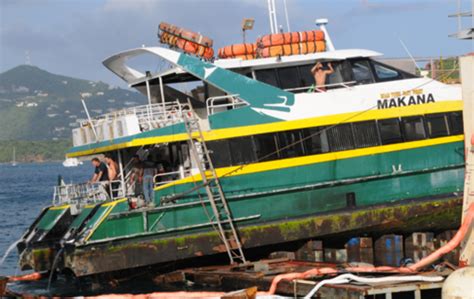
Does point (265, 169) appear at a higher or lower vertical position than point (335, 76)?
lower

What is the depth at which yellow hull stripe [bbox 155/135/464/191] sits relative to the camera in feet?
72.2

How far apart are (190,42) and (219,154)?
3.38 meters

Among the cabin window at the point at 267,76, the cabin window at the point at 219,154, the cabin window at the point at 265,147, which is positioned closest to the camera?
the cabin window at the point at 219,154

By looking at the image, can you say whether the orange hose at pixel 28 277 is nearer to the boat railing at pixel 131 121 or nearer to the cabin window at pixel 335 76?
the boat railing at pixel 131 121

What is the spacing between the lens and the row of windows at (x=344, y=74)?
23.7m

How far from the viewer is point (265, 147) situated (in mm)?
22281

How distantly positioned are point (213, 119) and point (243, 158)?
1042 mm

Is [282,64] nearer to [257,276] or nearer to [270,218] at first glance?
[270,218]

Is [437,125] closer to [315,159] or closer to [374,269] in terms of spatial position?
[315,159]

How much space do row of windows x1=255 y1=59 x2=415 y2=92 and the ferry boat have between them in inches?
1.0

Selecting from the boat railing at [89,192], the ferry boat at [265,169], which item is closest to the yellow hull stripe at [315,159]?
the ferry boat at [265,169]

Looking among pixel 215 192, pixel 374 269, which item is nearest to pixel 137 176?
pixel 215 192

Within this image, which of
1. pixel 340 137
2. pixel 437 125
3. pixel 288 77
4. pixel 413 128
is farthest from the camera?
pixel 288 77

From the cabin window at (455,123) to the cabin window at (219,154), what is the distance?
16.6 feet
